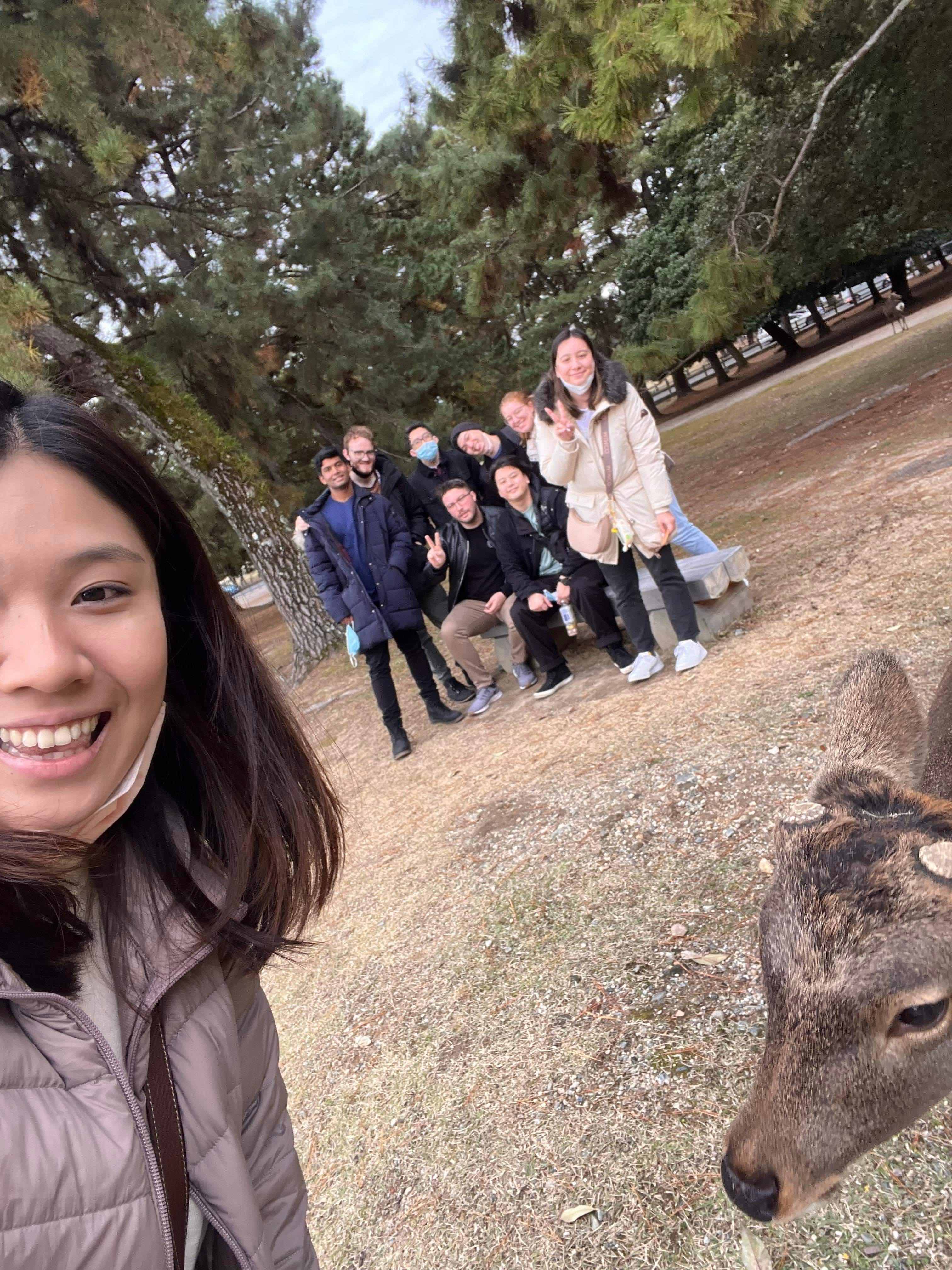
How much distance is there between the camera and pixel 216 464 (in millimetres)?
9438

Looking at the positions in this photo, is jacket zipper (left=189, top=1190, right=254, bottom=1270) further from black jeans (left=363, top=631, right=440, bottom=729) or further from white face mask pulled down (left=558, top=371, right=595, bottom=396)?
black jeans (left=363, top=631, right=440, bottom=729)

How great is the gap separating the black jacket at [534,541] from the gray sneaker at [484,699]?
98 cm

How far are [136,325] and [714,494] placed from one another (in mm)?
8370

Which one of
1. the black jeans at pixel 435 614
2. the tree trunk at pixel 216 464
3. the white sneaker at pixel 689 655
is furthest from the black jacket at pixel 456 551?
the tree trunk at pixel 216 464

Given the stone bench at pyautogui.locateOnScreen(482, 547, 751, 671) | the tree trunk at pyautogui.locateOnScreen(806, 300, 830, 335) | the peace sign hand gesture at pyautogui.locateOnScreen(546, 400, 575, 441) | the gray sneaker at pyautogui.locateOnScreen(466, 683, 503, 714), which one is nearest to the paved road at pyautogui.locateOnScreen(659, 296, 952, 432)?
the tree trunk at pyautogui.locateOnScreen(806, 300, 830, 335)

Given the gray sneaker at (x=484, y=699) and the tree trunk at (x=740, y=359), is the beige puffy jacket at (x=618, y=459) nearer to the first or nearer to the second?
the gray sneaker at (x=484, y=699)

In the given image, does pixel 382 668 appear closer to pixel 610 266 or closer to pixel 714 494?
pixel 714 494

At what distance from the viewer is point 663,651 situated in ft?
18.9

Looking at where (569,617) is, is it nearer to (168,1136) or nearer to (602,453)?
(602,453)

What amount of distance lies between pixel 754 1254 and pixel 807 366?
25.1 m

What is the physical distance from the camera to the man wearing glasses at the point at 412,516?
5750 millimetres

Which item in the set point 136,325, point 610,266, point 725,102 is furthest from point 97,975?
point 610,266

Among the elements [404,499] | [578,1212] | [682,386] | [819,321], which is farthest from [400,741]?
[819,321]

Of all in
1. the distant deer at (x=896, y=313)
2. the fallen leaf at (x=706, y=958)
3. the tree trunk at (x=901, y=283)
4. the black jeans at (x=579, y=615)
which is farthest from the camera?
the tree trunk at (x=901, y=283)
